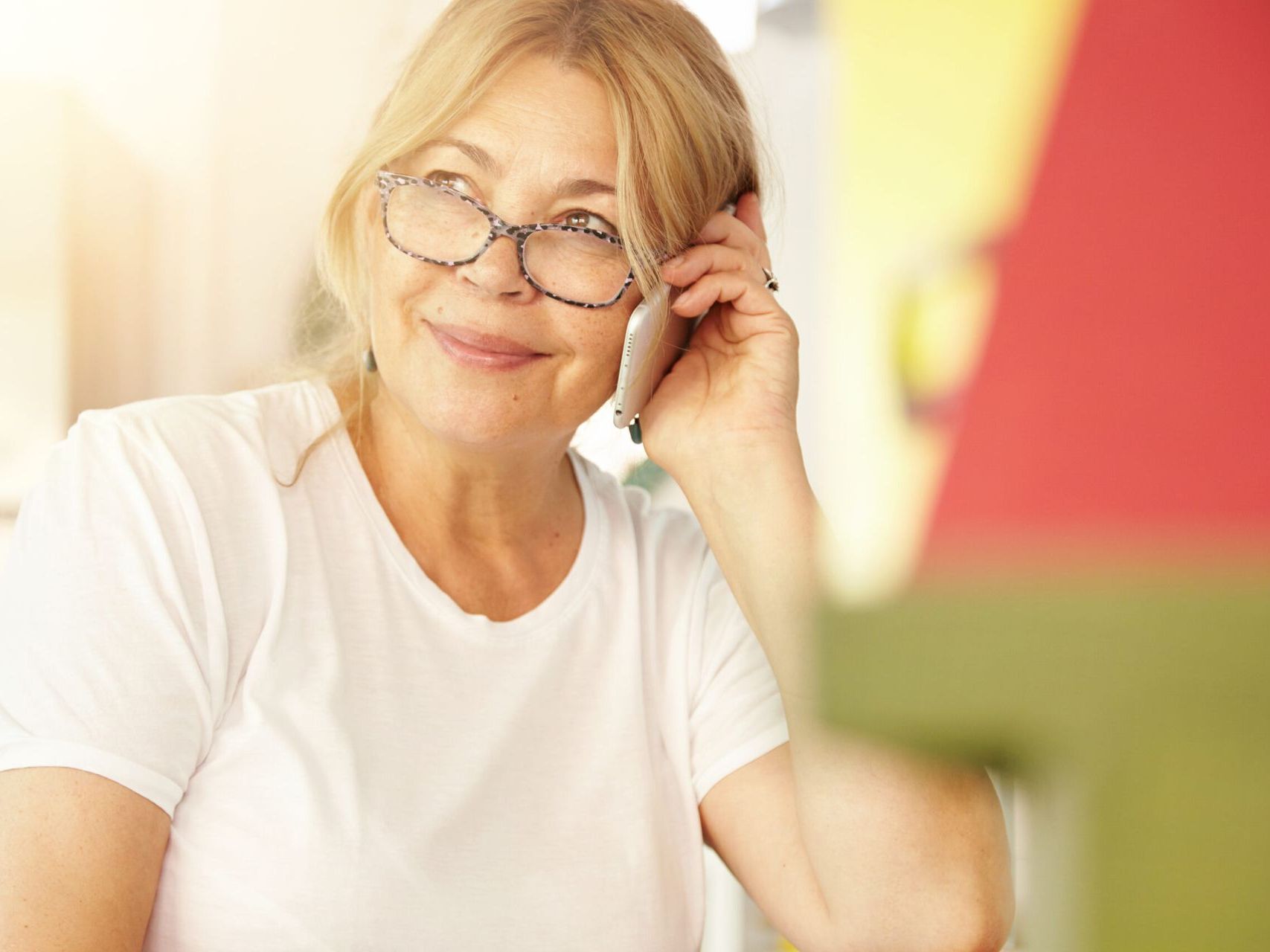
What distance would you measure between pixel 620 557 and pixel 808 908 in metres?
0.40

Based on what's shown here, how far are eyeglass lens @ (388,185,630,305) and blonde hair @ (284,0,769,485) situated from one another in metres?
0.03

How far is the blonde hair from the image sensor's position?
3.45ft

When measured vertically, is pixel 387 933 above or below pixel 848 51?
below

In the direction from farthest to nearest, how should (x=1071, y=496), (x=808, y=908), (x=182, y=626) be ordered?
(x=808, y=908), (x=182, y=626), (x=1071, y=496)

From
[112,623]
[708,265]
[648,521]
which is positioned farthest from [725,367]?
[112,623]

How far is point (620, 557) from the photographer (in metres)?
1.26

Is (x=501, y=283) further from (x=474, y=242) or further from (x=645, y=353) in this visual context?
(x=645, y=353)

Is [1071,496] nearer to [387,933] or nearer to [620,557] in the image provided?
[387,933]

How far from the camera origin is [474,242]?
1036mm

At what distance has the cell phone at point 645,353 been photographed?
1.09m

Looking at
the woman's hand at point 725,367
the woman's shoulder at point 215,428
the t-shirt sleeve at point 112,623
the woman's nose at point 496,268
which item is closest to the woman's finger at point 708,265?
the woman's hand at point 725,367

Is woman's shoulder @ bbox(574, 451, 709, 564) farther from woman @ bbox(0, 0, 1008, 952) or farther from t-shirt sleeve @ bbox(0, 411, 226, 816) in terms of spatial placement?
t-shirt sleeve @ bbox(0, 411, 226, 816)

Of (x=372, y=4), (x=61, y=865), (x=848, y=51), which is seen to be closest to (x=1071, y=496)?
(x=848, y=51)

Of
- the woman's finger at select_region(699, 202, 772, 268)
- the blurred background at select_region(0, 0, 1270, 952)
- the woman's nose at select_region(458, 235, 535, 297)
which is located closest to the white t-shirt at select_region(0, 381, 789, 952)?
the woman's nose at select_region(458, 235, 535, 297)
